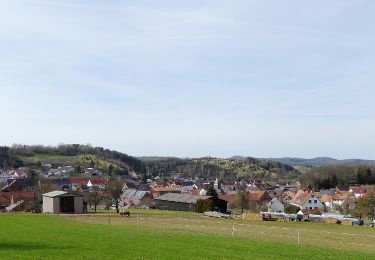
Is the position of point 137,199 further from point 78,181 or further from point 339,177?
point 339,177

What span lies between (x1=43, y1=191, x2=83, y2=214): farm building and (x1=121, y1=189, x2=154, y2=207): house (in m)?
39.2

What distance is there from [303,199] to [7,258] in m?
117

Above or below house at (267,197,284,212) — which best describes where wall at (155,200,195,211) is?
above

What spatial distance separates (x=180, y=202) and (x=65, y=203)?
28.5m

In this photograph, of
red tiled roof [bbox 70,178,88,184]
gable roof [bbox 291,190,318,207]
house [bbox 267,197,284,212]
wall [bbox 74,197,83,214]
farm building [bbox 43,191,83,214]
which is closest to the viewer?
farm building [bbox 43,191,83,214]

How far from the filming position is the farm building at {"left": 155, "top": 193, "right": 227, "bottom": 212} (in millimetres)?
100688

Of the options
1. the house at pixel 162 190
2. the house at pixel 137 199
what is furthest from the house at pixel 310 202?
the house at pixel 162 190

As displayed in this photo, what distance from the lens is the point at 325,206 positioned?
133m

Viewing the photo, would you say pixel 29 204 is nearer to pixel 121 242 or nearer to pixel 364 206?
pixel 364 206

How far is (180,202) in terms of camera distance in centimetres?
10788

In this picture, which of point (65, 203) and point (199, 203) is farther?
point (199, 203)

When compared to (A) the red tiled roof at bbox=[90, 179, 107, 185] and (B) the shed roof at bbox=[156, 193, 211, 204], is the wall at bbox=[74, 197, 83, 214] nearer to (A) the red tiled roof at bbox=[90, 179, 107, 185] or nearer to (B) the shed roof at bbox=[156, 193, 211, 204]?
(B) the shed roof at bbox=[156, 193, 211, 204]

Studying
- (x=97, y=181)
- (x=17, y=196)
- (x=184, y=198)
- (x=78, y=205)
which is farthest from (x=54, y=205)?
(x=97, y=181)

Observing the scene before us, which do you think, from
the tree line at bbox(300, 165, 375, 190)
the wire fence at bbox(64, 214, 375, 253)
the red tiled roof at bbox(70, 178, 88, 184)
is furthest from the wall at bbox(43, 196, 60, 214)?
the tree line at bbox(300, 165, 375, 190)
